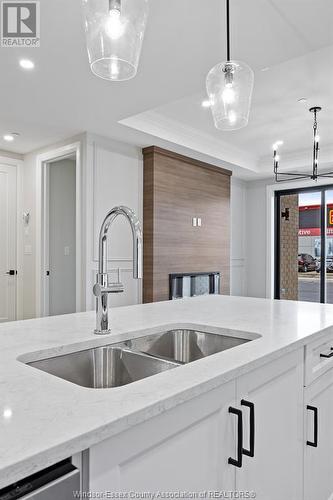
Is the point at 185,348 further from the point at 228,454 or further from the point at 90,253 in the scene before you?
the point at 90,253

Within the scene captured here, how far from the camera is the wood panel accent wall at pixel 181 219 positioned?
4789 mm

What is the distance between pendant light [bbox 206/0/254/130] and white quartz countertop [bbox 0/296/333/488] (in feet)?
3.06

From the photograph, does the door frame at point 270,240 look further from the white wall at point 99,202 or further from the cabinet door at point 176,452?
the cabinet door at point 176,452

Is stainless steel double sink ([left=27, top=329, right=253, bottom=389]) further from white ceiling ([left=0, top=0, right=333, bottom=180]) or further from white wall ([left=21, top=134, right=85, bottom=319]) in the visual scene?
white wall ([left=21, top=134, right=85, bottom=319])

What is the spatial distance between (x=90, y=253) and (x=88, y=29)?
3260 millimetres

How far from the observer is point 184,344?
1.65 metres

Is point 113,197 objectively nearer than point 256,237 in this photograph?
Yes

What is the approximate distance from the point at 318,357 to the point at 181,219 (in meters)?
3.81

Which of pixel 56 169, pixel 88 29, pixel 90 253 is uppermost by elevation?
pixel 56 169

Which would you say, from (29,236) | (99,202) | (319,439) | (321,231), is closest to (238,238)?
(321,231)

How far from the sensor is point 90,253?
14.1 ft

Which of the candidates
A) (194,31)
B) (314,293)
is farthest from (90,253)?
(314,293)

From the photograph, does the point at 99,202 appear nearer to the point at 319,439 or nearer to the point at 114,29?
the point at 114,29

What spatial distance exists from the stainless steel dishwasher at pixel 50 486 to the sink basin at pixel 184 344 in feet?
2.76
